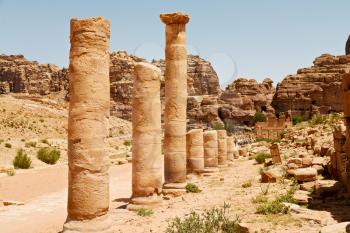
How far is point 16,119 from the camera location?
162 feet

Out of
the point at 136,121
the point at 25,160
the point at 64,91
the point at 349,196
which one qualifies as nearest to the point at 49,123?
the point at 25,160

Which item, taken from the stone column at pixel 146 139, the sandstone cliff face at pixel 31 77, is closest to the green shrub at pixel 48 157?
the stone column at pixel 146 139

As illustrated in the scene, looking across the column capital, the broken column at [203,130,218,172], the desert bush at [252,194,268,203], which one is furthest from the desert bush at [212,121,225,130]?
the desert bush at [252,194,268,203]

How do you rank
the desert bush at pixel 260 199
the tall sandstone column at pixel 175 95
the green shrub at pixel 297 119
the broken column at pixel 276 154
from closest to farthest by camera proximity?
the desert bush at pixel 260 199
the tall sandstone column at pixel 175 95
the broken column at pixel 276 154
the green shrub at pixel 297 119

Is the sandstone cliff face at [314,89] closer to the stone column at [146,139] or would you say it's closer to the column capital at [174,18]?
the column capital at [174,18]

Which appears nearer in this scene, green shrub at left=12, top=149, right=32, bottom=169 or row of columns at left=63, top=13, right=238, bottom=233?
row of columns at left=63, top=13, right=238, bottom=233

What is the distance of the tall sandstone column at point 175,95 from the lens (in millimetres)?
14203

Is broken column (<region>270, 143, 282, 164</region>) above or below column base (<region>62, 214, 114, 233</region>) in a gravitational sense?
above

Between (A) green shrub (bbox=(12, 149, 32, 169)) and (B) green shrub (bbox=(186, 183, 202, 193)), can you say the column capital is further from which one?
(A) green shrub (bbox=(12, 149, 32, 169))

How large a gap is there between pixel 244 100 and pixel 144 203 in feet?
223

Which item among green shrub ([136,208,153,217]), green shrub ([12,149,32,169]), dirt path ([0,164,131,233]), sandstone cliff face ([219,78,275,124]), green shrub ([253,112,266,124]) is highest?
sandstone cliff face ([219,78,275,124])

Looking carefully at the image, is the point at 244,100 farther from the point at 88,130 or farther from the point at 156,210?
the point at 88,130

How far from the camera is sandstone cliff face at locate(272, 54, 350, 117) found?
70438 mm

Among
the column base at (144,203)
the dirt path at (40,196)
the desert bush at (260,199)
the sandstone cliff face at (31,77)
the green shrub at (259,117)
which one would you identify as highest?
the sandstone cliff face at (31,77)
